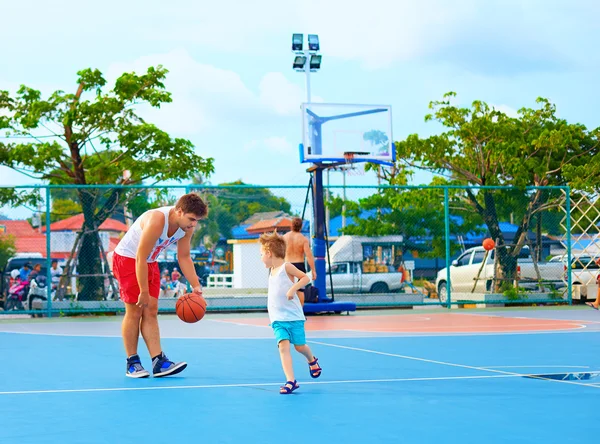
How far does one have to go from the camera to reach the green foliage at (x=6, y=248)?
17469 mm

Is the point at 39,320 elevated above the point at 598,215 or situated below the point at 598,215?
below

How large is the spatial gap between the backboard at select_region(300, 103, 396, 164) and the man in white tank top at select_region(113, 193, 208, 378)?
10031mm

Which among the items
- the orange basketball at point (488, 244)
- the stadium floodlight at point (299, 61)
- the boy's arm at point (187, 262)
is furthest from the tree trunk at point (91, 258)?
the boy's arm at point (187, 262)

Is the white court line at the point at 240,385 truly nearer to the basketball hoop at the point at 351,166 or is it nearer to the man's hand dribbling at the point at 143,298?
the man's hand dribbling at the point at 143,298

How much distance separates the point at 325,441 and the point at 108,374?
3.57 metres

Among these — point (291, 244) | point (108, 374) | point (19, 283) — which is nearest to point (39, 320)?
point (19, 283)

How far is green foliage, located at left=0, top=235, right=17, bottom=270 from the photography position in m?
17.5

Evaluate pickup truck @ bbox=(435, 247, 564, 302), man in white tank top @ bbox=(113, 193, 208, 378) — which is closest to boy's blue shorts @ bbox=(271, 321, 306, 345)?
man in white tank top @ bbox=(113, 193, 208, 378)

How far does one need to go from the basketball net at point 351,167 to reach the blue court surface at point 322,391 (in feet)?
20.7

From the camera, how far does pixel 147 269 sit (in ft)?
24.9

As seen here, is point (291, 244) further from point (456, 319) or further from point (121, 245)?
point (121, 245)

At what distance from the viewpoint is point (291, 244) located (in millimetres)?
15180

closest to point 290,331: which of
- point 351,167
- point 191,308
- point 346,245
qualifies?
A: point 191,308

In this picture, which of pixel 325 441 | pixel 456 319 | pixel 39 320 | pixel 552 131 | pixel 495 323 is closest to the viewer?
pixel 325 441
